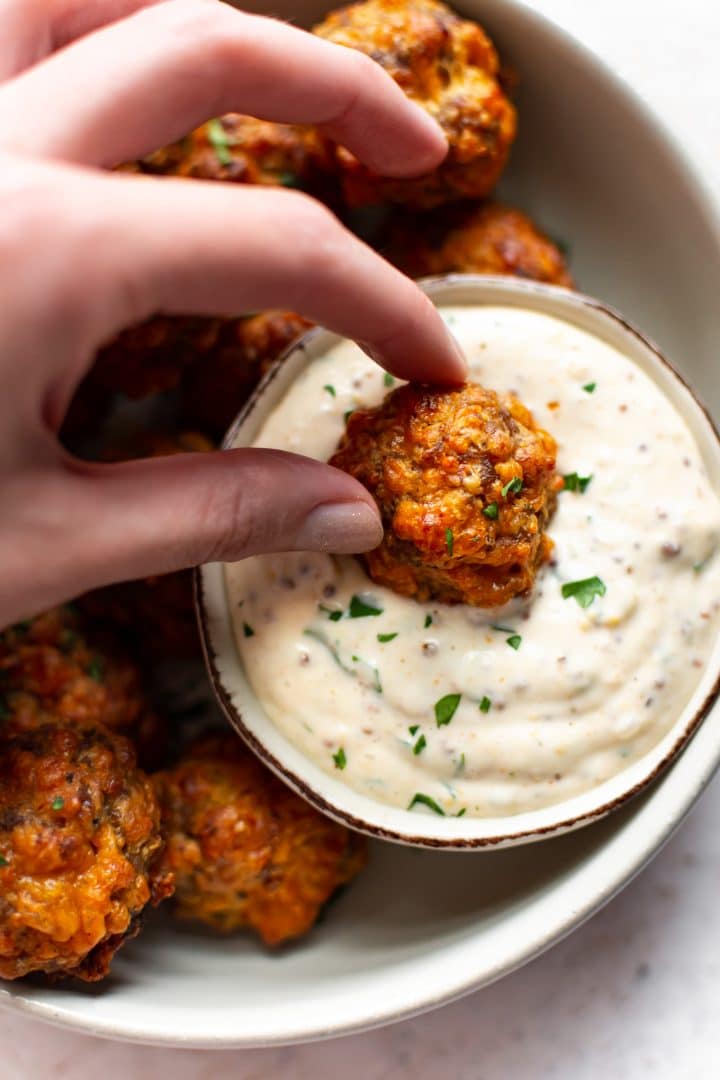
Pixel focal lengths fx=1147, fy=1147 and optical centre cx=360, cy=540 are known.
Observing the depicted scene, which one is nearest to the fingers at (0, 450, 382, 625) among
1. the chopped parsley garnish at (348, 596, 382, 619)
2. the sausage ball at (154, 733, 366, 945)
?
the chopped parsley garnish at (348, 596, 382, 619)

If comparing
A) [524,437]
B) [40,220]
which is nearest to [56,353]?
[40,220]

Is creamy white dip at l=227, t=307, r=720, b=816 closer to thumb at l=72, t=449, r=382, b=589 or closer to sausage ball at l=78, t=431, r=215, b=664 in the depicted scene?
thumb at l=72, t=449, r=382, b=589

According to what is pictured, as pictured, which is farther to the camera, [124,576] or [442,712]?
[442,712]

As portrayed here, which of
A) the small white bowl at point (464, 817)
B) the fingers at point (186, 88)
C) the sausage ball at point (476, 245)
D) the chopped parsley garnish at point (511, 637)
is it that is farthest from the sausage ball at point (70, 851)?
the sausage ball at point (476, 245)

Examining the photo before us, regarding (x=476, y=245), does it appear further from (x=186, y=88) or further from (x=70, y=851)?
(x=70, y=851)

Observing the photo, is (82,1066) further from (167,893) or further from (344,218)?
(344,218)

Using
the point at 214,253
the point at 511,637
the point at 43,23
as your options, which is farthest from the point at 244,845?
the point at 43,23

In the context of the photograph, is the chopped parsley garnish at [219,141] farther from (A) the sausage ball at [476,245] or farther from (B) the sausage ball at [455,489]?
(B) the sausage ball at [455,489]
